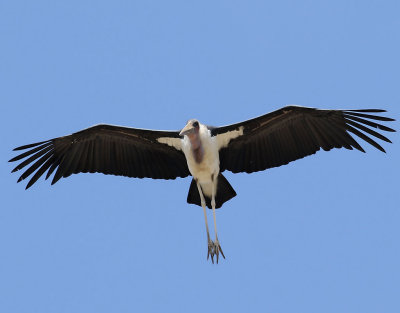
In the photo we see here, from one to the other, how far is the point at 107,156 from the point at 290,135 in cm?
376

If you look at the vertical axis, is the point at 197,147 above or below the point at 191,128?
below

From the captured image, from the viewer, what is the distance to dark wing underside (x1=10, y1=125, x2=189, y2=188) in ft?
66.0

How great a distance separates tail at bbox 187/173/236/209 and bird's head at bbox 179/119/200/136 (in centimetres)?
118

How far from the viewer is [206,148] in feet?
63.8

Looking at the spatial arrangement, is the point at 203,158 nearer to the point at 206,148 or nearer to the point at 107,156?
the point at 206,148

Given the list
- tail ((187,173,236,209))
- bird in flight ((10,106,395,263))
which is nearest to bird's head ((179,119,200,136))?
bird in flight ((10,106,395,263))

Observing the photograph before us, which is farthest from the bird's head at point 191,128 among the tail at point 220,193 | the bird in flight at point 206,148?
the tail at point 220,193

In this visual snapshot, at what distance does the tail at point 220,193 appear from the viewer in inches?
786

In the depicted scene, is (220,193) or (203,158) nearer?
(203,158)

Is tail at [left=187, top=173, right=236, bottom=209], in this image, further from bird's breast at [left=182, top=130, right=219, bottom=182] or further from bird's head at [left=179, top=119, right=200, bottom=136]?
bird's head at [left=179, top=119, right=200, bottom=136]

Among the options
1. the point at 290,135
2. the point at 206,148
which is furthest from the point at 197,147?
the point at 290,135

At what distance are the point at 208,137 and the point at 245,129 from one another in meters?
0.78

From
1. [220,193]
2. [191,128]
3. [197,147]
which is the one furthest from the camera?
[220,193]

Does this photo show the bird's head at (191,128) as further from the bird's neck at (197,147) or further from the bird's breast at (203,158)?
the bird's breast at (203,158)
